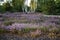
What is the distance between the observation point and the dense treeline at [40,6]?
800 inches

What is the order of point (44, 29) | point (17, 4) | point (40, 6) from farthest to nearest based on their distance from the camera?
point (17, 4) < point (40, 6) < point (44, 29)

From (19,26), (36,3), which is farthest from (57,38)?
(36,3)

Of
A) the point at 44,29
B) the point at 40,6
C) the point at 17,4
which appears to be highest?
the point at 44,29

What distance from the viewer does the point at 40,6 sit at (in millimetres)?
23344

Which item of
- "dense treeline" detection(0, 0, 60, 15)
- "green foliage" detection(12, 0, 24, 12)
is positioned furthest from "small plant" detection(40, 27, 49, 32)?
"green foliage" detection(12, 0, 24, 12)

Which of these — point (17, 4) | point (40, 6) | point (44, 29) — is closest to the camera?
point (44, 29)

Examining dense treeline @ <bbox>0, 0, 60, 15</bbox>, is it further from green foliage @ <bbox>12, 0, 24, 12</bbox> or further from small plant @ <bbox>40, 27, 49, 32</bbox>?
small plant @ <bbox>40, 27, 49, 32</bbox>

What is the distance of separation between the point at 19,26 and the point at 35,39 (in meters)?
1.77

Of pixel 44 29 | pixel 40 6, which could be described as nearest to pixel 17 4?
pixel 40 6

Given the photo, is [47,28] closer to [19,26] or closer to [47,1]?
[19,26]

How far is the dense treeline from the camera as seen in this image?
20312mm

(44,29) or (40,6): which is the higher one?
(44,29)

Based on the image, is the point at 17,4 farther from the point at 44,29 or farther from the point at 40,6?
the point at 44,29

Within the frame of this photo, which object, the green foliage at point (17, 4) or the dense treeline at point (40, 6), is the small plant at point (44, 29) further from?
the green foliage at point (17, 4)
